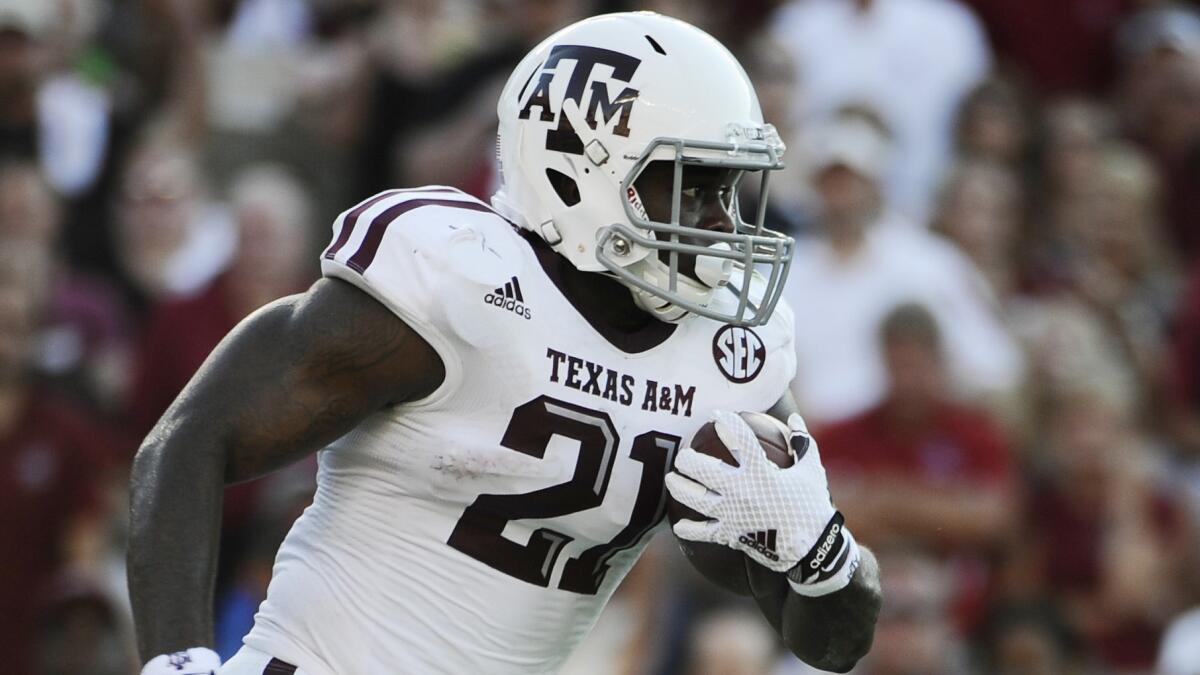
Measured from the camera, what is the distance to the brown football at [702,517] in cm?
352

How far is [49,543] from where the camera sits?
258 inches

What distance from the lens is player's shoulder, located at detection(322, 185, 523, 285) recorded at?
342 cm

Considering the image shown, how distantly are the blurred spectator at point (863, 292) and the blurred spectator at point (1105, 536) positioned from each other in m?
0.39

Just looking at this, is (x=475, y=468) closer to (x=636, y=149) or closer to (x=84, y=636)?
(x=636, y=149)

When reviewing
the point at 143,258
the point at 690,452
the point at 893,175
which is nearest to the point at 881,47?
the point at 893,175

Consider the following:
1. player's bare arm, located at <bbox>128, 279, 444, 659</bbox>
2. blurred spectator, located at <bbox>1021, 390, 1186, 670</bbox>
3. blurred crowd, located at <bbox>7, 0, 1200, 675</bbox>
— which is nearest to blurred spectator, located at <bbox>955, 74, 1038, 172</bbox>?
blurred crowd, located at <bbox>7, 0, 1200, 675</bbox>

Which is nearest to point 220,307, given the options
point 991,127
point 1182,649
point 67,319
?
point 67,319

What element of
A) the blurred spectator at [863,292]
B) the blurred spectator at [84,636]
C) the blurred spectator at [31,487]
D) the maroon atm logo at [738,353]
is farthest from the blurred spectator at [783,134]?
the maroon atm logo at [738,353]

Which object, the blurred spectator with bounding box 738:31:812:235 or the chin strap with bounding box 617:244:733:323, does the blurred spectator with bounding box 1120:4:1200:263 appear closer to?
the blurred spectator with bounding box 738:31:812:235

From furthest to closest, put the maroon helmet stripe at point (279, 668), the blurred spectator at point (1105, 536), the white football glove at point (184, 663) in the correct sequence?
the blurred spectator at point (1105, 536) → the maroon helmet stripe at point (279, 668) → the white football glove at point (184, 663)

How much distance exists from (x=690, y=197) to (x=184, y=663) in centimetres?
124

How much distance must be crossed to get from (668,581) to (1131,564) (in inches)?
65.7

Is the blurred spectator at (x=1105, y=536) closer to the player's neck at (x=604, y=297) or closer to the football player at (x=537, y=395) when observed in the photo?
the football player at (x=537, y=395)

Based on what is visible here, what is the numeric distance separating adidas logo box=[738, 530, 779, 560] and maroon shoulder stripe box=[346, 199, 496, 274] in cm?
75
